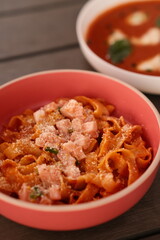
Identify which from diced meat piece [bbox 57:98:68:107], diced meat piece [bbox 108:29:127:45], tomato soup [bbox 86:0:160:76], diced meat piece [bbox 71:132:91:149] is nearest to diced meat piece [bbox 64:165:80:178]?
diced meat piece [bbox 71:132:91:149]

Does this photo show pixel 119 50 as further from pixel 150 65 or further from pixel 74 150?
pixel 74 150

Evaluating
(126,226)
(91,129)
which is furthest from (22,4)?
(126,226)

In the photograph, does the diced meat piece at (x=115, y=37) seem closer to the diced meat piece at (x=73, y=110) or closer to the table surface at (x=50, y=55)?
the table surface at (x=50, y=55)

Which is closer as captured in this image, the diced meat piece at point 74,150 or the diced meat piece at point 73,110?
the diced meat piece at point 74,150

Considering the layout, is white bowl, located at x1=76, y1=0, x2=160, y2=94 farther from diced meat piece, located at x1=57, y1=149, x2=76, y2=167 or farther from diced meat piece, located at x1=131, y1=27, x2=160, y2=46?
diced meat piece, located at x1=57, y1=149, x2=76, y2=167

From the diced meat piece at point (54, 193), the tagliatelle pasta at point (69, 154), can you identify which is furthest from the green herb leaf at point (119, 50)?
the diced meat piece at point (54, 193)
